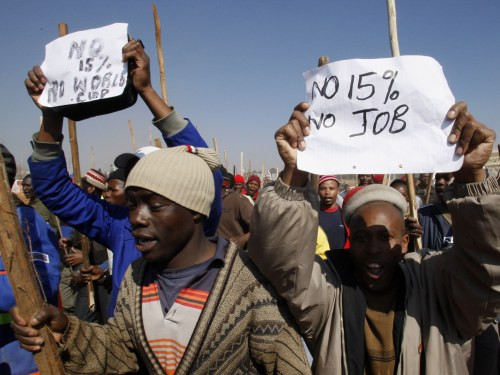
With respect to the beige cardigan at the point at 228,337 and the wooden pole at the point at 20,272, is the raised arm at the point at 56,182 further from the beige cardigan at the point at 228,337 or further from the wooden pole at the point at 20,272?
the beige cardigan at the point at 228,337

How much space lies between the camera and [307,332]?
148cm

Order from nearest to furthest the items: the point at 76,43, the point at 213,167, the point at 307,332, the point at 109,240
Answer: the point at 307,332 < the point at 213,167 < the point at 76,43 < the point at 109,240

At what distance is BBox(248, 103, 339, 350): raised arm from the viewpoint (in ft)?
4.13

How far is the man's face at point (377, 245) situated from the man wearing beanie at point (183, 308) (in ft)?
1.38

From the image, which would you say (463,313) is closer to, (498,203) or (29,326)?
(498,203)

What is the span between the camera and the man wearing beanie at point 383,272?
1.26m

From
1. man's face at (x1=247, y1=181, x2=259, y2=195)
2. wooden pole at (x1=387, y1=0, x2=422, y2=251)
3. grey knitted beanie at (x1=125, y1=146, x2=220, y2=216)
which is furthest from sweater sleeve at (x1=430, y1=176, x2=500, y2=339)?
man's face at (x1=247, y1=181, x2=259, y2=195)

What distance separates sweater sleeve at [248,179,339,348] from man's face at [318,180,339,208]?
3.37 m

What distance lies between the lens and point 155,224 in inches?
53.9

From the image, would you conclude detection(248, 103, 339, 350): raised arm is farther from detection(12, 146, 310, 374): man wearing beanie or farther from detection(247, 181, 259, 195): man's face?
detection(247, 181, 259, 195): man's face

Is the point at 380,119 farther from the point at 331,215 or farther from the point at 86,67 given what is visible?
the point at 331,215

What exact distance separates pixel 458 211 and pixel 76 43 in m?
1.77

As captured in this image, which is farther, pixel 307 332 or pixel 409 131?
pixel 307 332

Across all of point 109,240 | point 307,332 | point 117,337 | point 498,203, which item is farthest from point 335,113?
point 109,240
